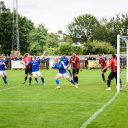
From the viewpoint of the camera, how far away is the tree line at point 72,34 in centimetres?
9738

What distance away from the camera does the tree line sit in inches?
3834

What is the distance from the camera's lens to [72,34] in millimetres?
145500

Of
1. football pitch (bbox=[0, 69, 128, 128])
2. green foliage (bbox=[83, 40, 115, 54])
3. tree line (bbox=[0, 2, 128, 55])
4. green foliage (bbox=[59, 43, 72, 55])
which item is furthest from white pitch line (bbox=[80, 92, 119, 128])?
green foliage (bbox=[59, 43, 72, 55])

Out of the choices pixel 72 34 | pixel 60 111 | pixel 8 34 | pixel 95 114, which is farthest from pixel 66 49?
pixel 95 114

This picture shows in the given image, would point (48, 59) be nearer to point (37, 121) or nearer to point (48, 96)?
point (48, 96)

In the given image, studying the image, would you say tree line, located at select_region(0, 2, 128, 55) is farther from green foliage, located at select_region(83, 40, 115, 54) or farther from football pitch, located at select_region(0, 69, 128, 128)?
football pitch, located at select_region(0, 69, 128, 128)

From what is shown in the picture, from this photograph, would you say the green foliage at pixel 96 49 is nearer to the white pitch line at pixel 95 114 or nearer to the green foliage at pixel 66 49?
the green foliage at pixel 66 49

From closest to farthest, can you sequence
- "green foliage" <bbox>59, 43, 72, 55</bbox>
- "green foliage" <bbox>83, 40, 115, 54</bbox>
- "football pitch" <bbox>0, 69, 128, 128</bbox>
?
1. "football pitch" <bbox>0, 69, 128, 128</bbox>
2. "green foliage" <bbox>83, 40, 115, 54</bbox>
3. "green foliage" <bbox>59, 43, 72, 55</bbox>

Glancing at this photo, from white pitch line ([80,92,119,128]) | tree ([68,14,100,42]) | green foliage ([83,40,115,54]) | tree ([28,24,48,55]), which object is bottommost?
white pitch line ([80,92,119,128])

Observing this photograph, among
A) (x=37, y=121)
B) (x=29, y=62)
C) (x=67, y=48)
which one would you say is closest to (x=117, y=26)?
(x=67, y=48)

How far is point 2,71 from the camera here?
30.4 m

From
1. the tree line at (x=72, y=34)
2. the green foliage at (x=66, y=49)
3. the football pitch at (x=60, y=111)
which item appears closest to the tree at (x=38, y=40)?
the tree line at (x=72, y=34)

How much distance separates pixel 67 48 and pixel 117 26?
23.4 metres

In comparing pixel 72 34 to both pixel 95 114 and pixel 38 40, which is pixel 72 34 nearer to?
pixel 38 40
